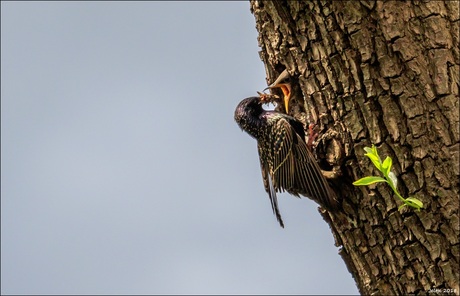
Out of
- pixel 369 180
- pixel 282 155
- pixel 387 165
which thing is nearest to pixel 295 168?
pixel 282 155

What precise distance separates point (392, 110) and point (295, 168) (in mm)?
1843

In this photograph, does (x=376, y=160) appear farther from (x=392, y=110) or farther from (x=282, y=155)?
(x=282, y=155)

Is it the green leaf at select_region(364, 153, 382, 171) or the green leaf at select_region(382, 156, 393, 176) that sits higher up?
the green leaf at select_region(364, 153, 382, 171)

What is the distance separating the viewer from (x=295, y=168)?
18.1 ft

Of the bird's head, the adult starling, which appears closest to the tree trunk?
the bird's head

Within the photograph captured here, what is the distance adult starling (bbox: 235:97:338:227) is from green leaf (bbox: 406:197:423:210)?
2.23 ft

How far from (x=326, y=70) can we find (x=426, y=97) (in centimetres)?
58

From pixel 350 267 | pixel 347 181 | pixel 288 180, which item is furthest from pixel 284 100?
pixel 350 267

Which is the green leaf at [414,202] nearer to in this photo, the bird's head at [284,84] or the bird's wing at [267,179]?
the bird's head at [284,84]

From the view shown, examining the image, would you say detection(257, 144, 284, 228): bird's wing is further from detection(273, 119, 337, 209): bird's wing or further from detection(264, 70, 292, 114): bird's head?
detection(264, 70, 292, 114): bird's head

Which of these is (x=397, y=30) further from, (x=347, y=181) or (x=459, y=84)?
(x=347, y=181)

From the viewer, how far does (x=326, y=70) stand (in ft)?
13.0

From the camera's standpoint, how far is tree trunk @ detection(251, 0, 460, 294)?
142 inches

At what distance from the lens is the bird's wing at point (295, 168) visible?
4.68 meters
